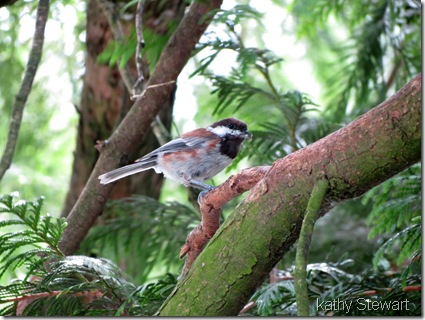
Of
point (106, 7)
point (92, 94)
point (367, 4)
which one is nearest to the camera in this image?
point (106, 7)

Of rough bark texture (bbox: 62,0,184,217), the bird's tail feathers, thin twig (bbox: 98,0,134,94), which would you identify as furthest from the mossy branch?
rough bark texture (bbox: 62,0,184,217)

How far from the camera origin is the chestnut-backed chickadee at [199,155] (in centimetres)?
166

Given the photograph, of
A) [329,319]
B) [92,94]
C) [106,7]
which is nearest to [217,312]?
[329,319]

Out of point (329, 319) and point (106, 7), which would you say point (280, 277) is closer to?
point (329, 319)

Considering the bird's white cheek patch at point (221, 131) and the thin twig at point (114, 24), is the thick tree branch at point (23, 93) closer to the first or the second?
the thin twig at point (114, 24)

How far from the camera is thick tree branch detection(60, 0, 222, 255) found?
195cm

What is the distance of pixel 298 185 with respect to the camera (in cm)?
118

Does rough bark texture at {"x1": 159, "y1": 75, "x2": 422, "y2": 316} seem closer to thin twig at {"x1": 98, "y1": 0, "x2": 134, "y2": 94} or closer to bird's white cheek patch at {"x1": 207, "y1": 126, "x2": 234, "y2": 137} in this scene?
bird's white cheek patch at {"x1": 207, "y1": 126, "x2": 234, "y2": 137}

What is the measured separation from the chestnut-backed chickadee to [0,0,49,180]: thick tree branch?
248mm

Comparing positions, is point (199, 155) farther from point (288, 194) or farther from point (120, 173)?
point (288, 194)

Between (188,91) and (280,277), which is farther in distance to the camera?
(188,91)

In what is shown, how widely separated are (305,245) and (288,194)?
4.5 inches

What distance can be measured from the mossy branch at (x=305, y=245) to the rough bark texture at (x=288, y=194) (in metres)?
0.02

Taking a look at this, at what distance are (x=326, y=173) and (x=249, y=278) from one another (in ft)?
0.86
